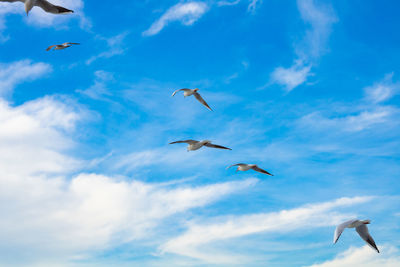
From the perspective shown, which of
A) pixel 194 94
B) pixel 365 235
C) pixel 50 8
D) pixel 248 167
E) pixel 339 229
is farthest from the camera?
pixel 194 94

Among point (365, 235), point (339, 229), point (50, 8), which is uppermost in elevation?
point (50, 8)

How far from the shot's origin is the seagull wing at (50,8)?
122 ft

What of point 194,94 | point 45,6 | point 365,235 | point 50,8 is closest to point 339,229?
point 365,235

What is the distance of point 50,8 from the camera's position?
37375 millimetres

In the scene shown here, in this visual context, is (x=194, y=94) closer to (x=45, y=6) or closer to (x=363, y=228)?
(x=45, y=6)

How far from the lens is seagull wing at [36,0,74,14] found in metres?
37.2

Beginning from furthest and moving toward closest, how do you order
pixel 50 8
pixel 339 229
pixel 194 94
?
pixel 194 94, pixel 50 8, pixel 339 229

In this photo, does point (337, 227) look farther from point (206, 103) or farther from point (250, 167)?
point (206, 103)

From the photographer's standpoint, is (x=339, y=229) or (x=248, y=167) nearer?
(x=339, y=229)

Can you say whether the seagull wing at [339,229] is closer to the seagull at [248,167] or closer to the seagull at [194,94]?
the seagull at [248,167]

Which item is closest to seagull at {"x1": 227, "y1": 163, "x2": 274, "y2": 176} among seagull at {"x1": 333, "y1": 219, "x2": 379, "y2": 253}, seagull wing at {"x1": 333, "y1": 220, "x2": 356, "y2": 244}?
seagull at {"x1": 333, "y1": 219, "x2": 379, "y2": 253}

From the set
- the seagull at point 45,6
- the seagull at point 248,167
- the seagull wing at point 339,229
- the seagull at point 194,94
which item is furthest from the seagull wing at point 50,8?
the seagull wing at point 339,229

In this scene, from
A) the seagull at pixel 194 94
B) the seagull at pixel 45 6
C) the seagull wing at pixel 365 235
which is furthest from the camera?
the seagull at pixel 194 94

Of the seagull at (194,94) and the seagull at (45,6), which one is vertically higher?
the seagull at (45,6)
